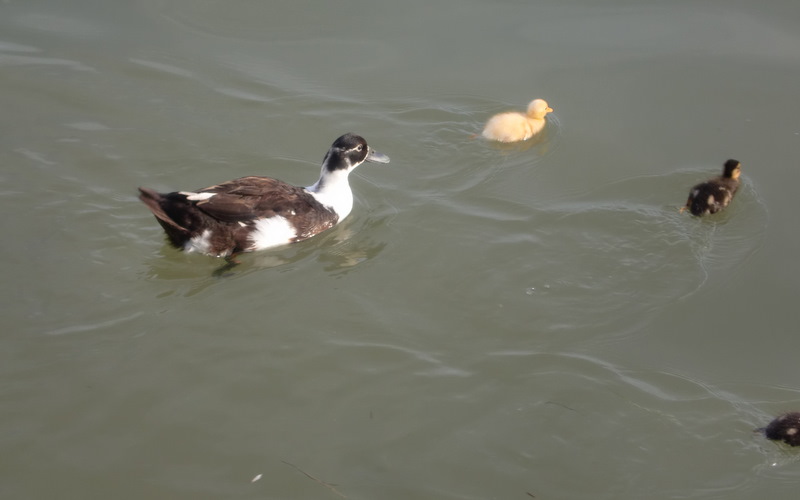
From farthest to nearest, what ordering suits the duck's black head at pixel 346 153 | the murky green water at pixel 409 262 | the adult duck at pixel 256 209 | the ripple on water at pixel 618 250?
1. the duck's black head at pixel 346 153
2. the adult duck at pixel 256 209
3. the ripple on water at pixel 618 250
4. the murky green water at pixel 409 262

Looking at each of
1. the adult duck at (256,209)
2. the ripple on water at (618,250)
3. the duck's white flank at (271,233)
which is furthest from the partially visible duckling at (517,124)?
the duck's white flank at (271,233)

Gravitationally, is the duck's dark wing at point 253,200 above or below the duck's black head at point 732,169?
above

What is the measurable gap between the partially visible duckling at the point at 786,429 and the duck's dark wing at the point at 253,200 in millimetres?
3653

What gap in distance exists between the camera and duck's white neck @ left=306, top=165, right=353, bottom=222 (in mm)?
7242

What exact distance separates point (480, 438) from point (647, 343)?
1434 millimetres

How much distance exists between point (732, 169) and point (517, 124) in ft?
5.93

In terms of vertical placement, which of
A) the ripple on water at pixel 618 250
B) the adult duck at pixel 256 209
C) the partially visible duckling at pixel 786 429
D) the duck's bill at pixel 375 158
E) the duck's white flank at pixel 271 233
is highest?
the duck's bill at pixel 375 158

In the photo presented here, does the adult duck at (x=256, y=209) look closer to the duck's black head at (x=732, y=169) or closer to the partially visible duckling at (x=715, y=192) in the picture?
the partially visible duckling at (x=715, y=192)

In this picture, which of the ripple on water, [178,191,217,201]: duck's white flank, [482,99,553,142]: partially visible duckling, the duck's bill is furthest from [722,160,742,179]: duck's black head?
[178,191,217,201]: duck's white flank

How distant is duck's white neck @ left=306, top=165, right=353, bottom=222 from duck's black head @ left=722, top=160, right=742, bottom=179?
116 inches

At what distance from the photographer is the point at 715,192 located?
679 cm

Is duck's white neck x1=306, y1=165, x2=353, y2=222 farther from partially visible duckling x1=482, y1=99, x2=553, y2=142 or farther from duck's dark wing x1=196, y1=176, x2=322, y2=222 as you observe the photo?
partially visible duckling x1=482, y1=99, x2=553, y2=142

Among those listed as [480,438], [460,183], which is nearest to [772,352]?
[480,438]

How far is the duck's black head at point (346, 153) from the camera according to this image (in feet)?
23.7
